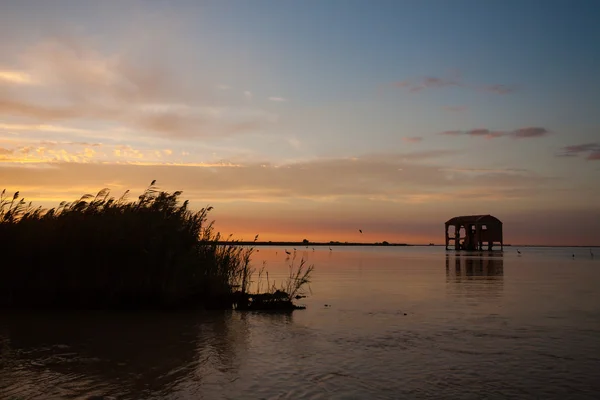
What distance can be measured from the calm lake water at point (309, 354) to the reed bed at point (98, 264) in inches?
44.6

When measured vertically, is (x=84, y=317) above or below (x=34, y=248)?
below

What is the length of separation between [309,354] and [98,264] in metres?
10.1

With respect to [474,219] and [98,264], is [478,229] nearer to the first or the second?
[474,219]

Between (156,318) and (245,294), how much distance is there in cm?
451

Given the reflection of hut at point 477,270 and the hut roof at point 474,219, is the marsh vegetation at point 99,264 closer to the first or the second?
the reflection of hut at point 477,270

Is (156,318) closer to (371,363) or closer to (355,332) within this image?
(355,332)

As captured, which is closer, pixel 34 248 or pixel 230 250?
pixel 34 248

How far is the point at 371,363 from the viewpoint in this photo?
11.8 m

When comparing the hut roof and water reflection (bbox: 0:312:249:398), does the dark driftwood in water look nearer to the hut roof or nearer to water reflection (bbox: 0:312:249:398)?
water reflection (bbox: 0:312:249:398)

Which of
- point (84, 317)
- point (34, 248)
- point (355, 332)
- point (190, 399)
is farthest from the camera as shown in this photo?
point (34, 248)

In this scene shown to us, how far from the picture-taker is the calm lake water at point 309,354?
9.66m

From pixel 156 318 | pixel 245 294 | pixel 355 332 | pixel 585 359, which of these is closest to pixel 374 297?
pixel 245 294

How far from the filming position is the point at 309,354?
12.8 meters

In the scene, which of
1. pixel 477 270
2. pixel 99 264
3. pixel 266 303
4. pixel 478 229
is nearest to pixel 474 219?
pixel 478 229
